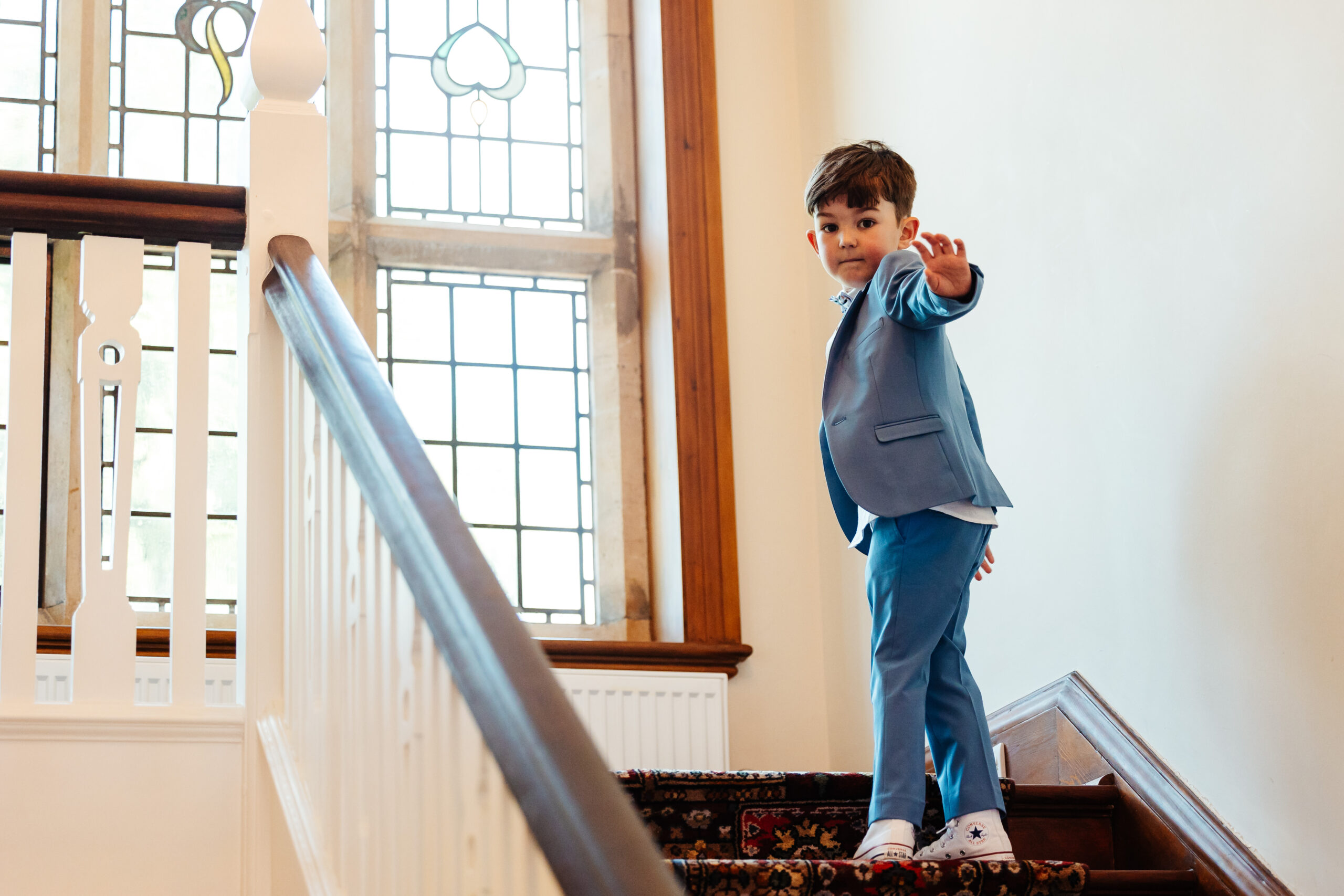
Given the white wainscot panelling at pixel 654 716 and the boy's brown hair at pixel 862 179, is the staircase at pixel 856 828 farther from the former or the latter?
the white wainscot panelling at pixel 654 716

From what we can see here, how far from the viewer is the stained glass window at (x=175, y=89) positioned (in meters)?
4.44

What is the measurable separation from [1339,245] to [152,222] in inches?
68.5

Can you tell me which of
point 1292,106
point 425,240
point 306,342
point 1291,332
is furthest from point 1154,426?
point 425,240

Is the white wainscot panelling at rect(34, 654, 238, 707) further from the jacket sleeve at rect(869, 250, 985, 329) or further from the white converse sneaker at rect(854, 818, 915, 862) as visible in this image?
the jacket sleeve at rect(869, 250, 985, 329)

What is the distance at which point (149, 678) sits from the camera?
12.1ft

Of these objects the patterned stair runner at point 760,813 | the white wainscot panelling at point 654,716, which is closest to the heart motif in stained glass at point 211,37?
the white wainscot panelling at point 654,716

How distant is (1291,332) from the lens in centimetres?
227

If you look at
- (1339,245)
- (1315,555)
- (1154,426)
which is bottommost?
(1315,555)

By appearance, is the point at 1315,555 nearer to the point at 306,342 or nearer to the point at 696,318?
the point at 306,342

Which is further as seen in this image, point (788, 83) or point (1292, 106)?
point (788, 83)

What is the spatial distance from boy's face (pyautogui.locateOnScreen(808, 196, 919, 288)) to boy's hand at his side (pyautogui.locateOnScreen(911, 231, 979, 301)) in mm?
350

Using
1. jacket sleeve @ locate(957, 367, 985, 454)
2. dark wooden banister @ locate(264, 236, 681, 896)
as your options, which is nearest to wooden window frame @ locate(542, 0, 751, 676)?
jacket sleeve @ locate(957, 367, 985, 454)

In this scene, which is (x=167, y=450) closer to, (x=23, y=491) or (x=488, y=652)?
(x=23, y=491)

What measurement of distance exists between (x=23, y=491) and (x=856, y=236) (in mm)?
1308
